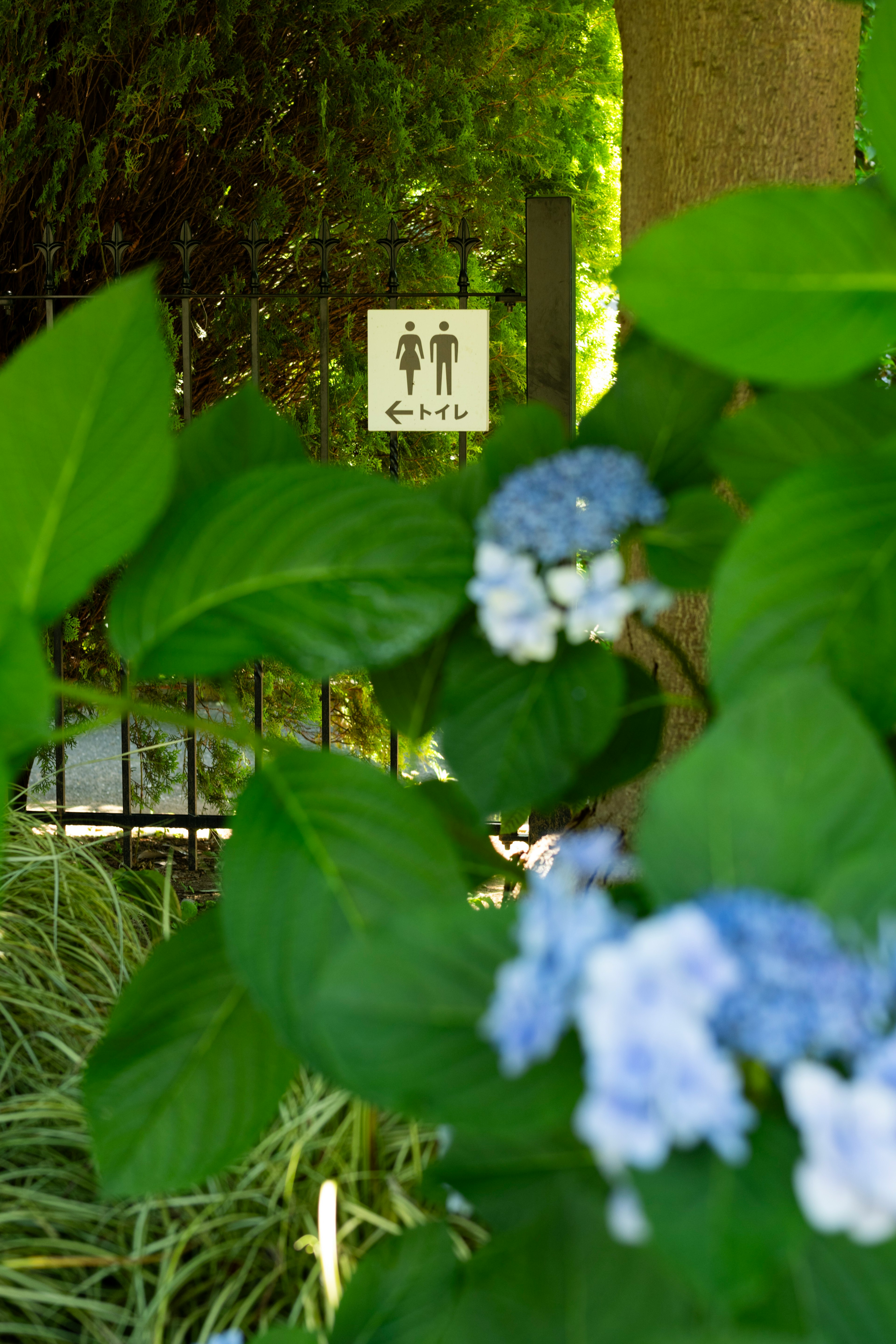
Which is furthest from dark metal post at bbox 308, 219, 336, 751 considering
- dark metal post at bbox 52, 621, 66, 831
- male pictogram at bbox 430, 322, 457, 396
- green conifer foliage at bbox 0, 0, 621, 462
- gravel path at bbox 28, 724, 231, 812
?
gravel path at bbox 28, 724, 231, 812

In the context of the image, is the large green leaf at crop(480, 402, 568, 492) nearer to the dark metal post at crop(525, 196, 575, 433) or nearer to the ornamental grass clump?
the ornamental grass clump

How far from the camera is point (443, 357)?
3078 millimetres

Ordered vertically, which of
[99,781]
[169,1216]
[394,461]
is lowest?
[99,781]

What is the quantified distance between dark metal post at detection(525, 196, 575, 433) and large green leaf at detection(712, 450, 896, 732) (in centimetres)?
270

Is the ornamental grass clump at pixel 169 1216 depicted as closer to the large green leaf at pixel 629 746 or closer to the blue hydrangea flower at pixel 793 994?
the large green leaf at pixel 629 746

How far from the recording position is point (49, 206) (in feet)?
11.5

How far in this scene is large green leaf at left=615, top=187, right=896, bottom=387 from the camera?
342mm

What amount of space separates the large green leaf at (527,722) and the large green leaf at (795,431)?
0.09m

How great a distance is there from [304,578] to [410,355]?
2.81 m

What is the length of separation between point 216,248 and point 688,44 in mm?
2673

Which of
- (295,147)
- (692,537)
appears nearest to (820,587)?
(692,537)

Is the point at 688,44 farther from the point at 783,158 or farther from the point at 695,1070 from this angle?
the point at 695,1070

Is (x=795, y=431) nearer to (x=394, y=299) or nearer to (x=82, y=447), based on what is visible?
(x=82, y=447)

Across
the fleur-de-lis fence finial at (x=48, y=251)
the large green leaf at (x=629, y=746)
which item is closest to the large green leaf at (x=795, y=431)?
the large green leaf at (x=629, y=746)
